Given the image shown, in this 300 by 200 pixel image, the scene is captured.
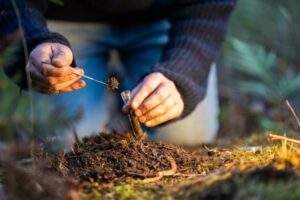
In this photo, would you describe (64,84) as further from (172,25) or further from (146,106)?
(172,25)

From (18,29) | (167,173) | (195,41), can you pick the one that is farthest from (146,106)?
(195,41)

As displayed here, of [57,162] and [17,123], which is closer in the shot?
[57,162]

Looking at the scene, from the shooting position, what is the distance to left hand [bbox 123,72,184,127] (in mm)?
1623

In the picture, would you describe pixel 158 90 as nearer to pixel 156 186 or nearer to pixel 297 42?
pixel 156 186

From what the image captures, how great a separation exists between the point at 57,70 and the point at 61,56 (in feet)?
0.16

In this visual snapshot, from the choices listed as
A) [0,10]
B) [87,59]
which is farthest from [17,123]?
[87,59]

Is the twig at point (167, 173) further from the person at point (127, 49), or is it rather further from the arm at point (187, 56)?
the arm at point (187, 56)

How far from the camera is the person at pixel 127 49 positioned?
1.66 m

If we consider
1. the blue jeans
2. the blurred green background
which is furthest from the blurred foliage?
the blue jeans

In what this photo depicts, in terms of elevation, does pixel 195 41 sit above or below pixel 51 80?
above

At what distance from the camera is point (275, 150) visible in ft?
4.58

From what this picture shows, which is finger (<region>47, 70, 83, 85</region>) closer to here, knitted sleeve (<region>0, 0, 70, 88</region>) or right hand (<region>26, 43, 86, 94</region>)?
right hand (<region>26, 43, 86, 94</region>)

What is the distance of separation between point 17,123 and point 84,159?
637 mm

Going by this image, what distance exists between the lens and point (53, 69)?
1.56 metres
